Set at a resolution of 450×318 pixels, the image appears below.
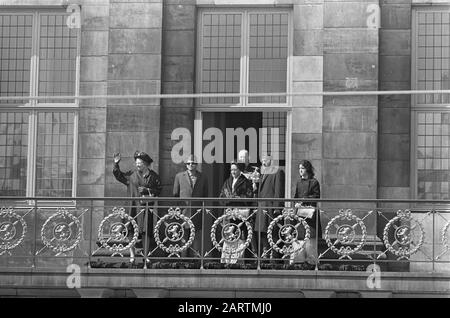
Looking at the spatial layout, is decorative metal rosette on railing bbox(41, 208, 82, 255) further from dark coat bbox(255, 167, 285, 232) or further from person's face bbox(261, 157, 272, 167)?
person's face bbox(261, 157, 272, 167)

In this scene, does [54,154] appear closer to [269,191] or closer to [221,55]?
[221,55]

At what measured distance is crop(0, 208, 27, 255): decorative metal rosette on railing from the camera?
19719 millimetres

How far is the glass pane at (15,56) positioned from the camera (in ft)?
73.2

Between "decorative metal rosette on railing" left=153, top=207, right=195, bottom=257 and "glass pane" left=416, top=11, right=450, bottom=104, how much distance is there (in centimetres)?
491

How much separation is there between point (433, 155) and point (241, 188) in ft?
12.4

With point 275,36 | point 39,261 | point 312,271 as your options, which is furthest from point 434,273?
point 39,261

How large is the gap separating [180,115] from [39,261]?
355 centimetres

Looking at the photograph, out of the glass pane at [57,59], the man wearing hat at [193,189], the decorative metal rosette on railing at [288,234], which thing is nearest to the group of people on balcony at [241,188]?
the man wearing hat at [193,189]

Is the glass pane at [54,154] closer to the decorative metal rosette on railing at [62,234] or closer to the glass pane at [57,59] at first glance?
the glass pane at [57,59]

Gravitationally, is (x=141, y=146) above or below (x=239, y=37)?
below

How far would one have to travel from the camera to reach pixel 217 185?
70.7ft

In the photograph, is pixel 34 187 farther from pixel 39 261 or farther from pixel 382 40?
pixel 382 40

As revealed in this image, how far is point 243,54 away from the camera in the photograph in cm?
2177

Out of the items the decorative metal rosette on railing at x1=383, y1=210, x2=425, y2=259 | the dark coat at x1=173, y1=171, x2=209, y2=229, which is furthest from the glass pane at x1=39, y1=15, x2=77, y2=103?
the decorative metal rosette on railing at x1=383, y1=210, x2=425, y2=259
